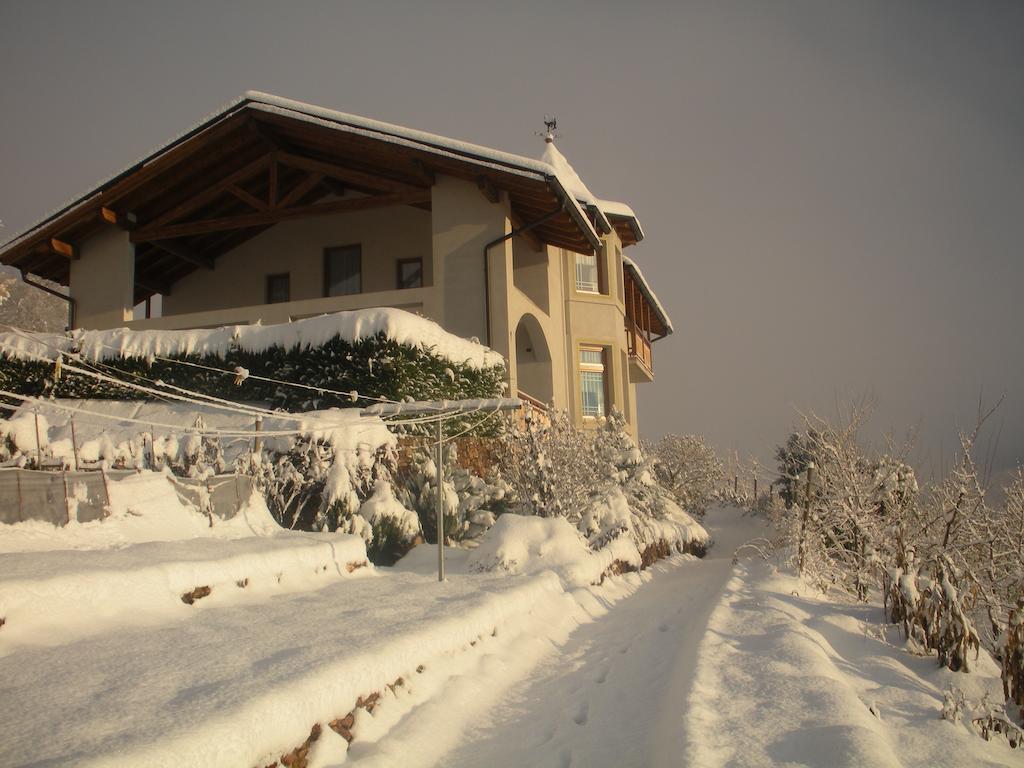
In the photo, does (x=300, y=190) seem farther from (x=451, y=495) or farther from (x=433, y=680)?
(x=433, y=680)

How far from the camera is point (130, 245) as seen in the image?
19.8 meters

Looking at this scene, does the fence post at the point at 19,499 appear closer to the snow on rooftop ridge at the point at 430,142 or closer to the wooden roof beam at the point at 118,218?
the snow on rooftop ridge at the point at 430,142

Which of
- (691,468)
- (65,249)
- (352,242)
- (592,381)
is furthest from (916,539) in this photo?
(691,468)

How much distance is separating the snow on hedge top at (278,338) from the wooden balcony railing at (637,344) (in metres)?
11.8

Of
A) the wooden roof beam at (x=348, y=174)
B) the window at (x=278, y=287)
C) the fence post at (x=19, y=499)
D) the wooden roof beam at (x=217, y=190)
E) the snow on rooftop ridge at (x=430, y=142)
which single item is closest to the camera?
the fence post at (x=19, y=499)

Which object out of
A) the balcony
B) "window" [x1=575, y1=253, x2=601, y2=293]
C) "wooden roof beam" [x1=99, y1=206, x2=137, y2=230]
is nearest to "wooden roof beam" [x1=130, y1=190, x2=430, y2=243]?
"wooden roof beam" [x1=99, y1=206, x2=137, y2=230]

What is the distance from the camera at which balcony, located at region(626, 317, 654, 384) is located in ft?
85.5

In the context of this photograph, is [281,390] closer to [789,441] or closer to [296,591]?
[296,591]

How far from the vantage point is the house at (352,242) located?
17.6 metres

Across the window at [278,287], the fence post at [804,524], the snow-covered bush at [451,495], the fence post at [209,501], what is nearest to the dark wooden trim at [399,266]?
the window at [278,287]

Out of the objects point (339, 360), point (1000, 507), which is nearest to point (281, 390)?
point (339, 360)

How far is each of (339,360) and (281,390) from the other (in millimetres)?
1331

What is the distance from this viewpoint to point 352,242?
21250 mm

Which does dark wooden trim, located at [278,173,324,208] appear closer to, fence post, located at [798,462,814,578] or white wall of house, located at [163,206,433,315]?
white wall of house, located at [163,206,433,315]
